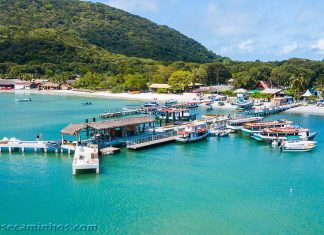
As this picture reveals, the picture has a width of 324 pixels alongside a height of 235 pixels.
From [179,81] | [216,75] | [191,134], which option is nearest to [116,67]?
[216,75]

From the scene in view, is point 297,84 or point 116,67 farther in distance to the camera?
point 116,67

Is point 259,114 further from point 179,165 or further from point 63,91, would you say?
point 63,91

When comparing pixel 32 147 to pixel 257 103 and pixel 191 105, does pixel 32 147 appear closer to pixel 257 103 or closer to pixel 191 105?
pixel 191 105

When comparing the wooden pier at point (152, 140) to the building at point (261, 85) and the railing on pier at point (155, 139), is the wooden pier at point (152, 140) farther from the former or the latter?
the building at point (261, 85)

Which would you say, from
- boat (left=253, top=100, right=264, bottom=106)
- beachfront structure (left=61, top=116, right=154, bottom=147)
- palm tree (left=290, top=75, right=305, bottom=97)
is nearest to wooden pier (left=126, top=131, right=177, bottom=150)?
beachfront structure (left=61, top=116, right=154, bottom=147)

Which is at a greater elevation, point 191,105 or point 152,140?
point 191,105

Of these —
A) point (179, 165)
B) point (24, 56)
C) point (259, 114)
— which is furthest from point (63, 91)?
point (179, 165)

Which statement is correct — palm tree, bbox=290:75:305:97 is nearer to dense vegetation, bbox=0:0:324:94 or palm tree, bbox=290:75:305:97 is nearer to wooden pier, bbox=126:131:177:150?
dense vegetation, bbox=0:0:324:94

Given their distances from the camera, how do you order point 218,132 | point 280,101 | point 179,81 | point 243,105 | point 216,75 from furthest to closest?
1. point 216,75
2. point 179,81
3. point 280,101
4. point 243,105
5. point 218,132
